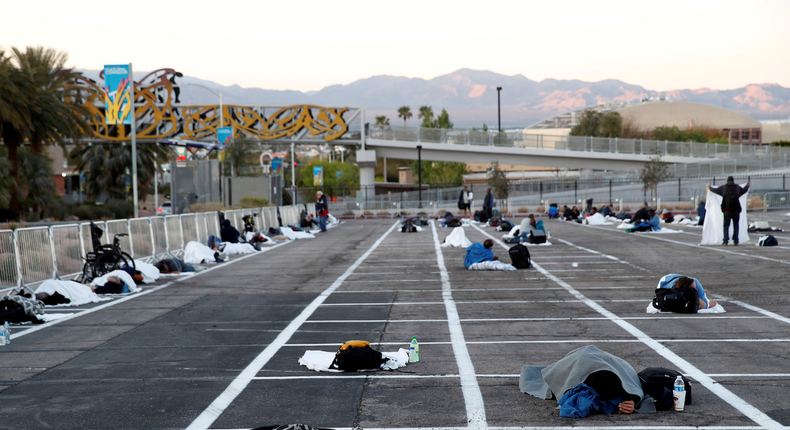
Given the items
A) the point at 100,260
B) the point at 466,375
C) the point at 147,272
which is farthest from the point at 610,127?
the point at 466,375

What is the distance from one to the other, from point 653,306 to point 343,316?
516 cm

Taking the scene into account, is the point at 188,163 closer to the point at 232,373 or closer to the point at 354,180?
the point at 232,373

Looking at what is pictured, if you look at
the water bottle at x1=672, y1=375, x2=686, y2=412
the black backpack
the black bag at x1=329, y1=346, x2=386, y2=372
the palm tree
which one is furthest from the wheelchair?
the palm tree

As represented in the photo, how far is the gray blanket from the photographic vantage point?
244 inches

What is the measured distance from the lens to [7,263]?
13023mm

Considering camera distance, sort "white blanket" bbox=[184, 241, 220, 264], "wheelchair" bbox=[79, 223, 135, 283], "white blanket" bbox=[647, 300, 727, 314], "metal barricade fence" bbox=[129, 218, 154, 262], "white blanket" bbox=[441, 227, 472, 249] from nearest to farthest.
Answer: "white blanket" bbox=[647, 300, 727, 314], "wheelchair" bbox=[79, 223, 135, 283], "metal barricade fence" bbox=[129, 218, 154, 262], "white blanket" bbox=[184, 241, 220, 264], "white blanket" bbox=[441, 227, 472, 249]

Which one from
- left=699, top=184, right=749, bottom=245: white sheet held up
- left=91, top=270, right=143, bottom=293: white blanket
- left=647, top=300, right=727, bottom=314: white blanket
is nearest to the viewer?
left=647, top=300, right=727, bottom=314: white blanket

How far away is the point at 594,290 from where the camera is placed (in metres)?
13.8

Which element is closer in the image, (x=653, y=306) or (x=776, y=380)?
(x=776, y=380)

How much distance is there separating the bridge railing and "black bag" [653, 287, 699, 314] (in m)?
58.6

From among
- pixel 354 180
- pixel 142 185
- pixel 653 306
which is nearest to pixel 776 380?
pixel 653 306

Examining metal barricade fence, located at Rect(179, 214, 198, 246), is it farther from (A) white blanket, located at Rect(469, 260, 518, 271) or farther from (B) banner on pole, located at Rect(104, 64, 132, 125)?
(A) white blanket, located at Rect(469, 260, 518, 271)

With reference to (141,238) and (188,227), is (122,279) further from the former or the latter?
(188,227)

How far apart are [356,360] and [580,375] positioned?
8.51ft
